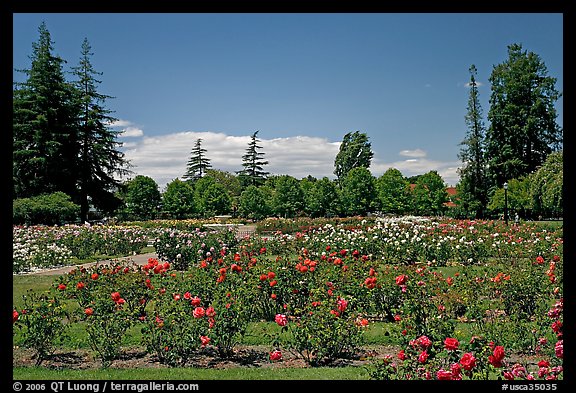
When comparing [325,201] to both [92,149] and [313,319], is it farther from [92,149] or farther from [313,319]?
[313,319]

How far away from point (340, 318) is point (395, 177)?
29585mm

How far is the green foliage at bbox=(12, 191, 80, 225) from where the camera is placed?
19828mm

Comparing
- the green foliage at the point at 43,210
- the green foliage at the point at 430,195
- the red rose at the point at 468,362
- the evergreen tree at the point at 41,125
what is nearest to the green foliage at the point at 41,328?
the red rose at the point at 468,362

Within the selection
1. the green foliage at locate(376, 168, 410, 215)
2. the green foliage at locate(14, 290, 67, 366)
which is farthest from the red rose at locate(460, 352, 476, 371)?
the green foliage at locate(376, 168, 410, 215)

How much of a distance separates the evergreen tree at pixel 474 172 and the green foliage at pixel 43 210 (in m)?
25.9

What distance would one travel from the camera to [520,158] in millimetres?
34625

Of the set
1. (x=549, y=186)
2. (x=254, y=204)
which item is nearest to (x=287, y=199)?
(x=254, y=204)

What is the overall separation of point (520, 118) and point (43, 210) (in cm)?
3110

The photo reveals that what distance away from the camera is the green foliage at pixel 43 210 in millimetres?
19828

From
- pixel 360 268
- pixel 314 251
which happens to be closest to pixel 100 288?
pixel 360 268

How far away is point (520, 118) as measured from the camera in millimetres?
34000
